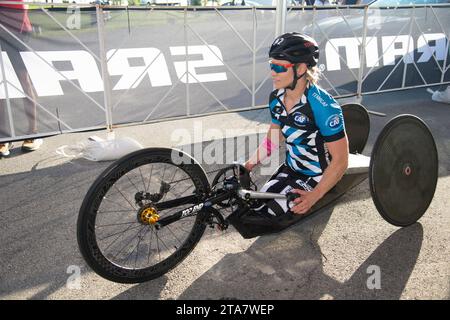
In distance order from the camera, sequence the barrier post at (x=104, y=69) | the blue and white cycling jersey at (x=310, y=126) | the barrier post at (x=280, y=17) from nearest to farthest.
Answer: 1. the blue and white cycling jersey at (x=310, y=126)
2. the barrier post at (x=104, y=69)
3. the barrier post at (x=280, y=17)

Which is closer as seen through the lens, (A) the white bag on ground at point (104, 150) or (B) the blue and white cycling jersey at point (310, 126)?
(B) the blue and white cycling jersey at point (310, 126)

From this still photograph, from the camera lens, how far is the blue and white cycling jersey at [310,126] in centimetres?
273

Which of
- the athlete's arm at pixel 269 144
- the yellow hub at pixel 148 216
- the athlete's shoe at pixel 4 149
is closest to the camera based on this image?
the yellow hub at pixel 148 216

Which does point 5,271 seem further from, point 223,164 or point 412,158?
point 412,158

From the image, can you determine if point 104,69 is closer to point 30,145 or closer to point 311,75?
point 30,145

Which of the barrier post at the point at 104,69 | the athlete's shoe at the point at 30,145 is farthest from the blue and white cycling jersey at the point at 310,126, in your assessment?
the athlete's shoe at the point at 30,145

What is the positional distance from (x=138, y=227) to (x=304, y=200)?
5.19 ft

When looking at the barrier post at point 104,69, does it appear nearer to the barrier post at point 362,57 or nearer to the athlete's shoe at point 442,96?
the barrier post at point 362,57

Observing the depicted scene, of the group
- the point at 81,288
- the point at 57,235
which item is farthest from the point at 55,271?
the point at 57,235

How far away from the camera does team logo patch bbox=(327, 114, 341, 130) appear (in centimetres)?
271

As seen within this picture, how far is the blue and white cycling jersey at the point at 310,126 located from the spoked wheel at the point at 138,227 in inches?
29.5

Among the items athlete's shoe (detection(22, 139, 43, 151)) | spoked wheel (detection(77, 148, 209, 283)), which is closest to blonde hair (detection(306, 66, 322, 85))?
spoked wheel (detection(77, 148, 209, 283))

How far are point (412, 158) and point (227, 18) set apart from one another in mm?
4066

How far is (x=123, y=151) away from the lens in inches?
207
